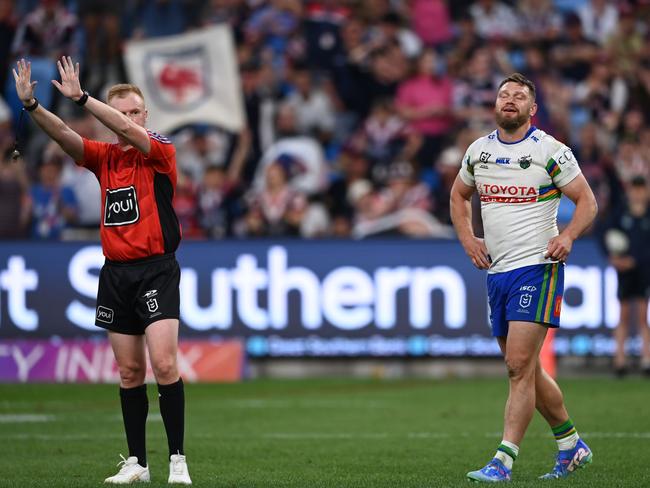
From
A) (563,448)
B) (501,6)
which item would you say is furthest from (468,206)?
(501,6)

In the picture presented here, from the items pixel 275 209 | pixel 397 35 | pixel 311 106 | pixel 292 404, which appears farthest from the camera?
pixel 397 35

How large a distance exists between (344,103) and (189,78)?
245 cm

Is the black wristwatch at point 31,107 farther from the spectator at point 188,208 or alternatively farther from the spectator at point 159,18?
the spectator at point 159,18

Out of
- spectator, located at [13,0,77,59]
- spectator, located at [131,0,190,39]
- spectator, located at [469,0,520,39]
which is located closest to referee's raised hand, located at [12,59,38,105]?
spectator, located at [13,0,77,59]

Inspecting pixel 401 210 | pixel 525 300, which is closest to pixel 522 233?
pixel 525 300

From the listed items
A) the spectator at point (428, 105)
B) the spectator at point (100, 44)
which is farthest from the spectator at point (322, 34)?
the spectator at point (100, 44)

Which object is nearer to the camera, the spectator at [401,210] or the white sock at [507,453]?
the white sock at [507,453]

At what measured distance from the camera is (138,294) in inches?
311

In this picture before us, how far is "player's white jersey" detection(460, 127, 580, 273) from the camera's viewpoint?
7.95 metres

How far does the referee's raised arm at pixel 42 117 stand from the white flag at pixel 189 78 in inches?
482

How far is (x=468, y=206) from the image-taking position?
8.48 meters

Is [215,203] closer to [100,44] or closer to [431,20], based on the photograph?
[100,44]

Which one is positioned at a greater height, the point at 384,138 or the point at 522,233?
the point at 384,138

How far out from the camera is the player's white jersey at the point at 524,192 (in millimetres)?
7949
